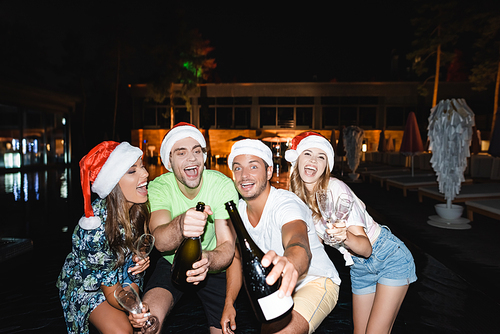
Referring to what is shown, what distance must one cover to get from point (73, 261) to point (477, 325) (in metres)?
3.67

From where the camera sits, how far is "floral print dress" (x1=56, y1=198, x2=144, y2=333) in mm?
2244

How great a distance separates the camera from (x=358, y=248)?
2164 millimetres

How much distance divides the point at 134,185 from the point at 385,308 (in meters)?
1.99

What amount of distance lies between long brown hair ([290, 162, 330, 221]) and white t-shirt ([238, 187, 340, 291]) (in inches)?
12.5

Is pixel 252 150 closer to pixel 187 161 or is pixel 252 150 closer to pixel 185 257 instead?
pixel 187 161

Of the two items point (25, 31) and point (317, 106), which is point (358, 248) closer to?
point (317, 106)

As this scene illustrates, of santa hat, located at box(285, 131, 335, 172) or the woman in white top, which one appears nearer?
the woman in white top

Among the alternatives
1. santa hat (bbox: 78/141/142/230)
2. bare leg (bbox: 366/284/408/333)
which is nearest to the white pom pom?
santa hat (bbox: 78/141/142/230)

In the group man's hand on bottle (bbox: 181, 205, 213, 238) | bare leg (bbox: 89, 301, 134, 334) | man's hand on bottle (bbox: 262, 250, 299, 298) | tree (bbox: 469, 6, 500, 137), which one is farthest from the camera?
tree (bbox: 469, 6, 500, 137)

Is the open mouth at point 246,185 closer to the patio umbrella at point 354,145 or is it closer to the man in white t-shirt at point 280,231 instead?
the man in white t-shirt at point 280,231

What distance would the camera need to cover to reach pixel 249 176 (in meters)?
2.30

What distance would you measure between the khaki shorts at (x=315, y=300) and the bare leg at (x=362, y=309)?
511mm

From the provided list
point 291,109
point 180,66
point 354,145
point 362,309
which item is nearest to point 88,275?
point 362,309

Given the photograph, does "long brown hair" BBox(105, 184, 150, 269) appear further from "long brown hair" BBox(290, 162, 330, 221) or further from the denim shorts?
the denim shorts
